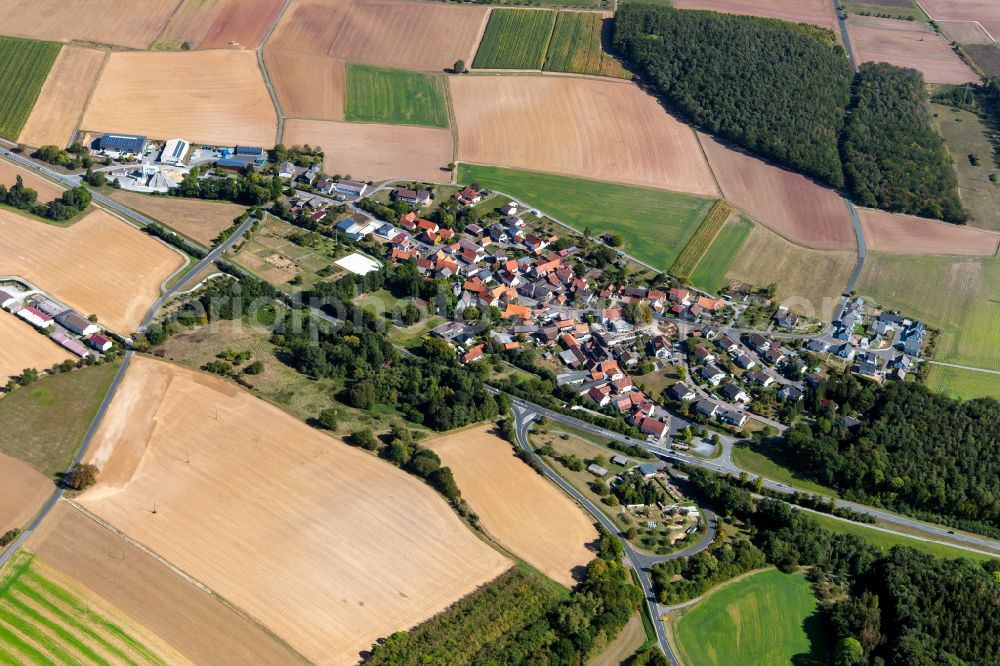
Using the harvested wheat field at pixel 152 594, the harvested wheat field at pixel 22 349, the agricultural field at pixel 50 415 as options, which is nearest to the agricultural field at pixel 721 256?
the agricultural field at pixel 50 415

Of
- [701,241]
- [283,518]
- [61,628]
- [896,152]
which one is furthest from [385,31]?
[61,628]

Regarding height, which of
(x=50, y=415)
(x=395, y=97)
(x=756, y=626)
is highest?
(x=395, y=97)

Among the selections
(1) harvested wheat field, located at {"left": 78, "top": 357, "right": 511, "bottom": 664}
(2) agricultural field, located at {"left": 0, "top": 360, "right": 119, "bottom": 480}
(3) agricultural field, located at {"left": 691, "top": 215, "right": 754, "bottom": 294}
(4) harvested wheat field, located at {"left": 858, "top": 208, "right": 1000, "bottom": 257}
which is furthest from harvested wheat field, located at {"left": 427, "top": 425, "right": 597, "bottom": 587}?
(4) harvested wheat field, located at {"left": 858, "top": 208, "right": 1000, "bottom": 257}

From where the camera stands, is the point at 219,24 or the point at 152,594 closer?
the point at 152,594

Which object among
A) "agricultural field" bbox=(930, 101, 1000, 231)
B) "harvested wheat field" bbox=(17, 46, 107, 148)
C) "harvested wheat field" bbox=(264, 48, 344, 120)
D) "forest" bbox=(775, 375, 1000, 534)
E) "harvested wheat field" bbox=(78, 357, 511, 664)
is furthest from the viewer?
"harvested wheat field" bbox=(264, 48, 344, 120)

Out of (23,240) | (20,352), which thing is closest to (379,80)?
(23,240)

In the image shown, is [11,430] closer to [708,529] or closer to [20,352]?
[20,352]

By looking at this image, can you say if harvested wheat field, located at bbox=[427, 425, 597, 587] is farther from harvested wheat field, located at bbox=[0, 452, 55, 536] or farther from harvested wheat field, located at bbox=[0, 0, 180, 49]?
harvested wheat field, located at bbox=[0, 0, 180, 49]

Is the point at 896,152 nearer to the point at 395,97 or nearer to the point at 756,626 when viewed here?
the point at 395,97
